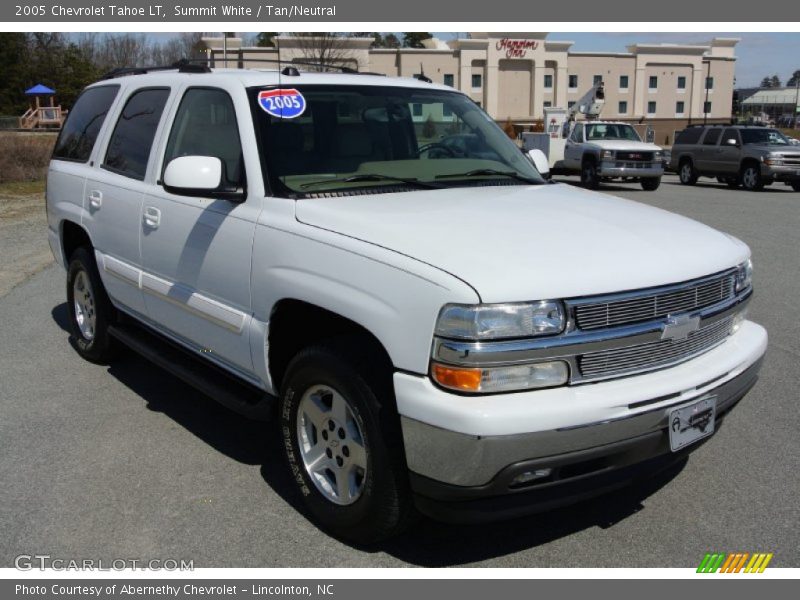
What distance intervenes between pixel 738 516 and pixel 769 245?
890 cm

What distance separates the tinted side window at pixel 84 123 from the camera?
19.1 feet

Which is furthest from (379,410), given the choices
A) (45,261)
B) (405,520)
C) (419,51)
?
(419,51)

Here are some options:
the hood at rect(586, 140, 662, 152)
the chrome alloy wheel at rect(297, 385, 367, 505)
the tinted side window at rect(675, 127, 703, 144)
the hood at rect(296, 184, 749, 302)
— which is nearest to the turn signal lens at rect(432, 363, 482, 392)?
the hood at rect(296, 184, 749, 302)

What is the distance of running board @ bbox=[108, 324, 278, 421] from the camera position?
3953mm

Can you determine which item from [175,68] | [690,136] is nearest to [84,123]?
[175,68]

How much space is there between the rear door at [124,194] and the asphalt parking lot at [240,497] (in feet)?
2.57

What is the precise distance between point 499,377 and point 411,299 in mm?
423

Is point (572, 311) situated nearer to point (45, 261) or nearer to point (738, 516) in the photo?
point (738, 516)

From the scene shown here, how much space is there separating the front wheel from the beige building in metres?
46.4

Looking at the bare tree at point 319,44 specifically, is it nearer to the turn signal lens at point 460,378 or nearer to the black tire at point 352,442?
the black tire at point 352,442

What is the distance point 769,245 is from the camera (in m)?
11.6

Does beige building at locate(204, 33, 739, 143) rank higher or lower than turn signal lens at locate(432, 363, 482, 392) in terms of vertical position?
higher

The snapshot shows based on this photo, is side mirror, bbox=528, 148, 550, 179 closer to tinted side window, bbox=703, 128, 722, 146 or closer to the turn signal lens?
the turn signal lens

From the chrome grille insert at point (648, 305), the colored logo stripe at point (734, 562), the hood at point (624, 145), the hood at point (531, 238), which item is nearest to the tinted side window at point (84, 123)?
the hood at point (531, 238)
